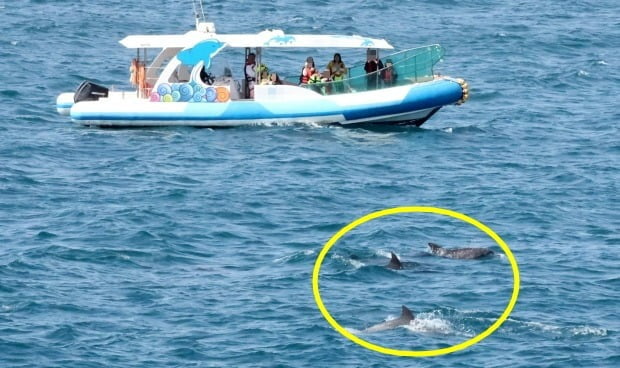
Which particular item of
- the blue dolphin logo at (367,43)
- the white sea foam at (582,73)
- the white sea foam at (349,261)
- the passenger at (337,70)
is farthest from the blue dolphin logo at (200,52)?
the white sea foam at (582,73)

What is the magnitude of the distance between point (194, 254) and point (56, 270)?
392 centimetres

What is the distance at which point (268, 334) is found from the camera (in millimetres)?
40688

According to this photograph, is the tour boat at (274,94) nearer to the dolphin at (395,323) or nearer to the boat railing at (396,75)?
the boat railing at (396,75)

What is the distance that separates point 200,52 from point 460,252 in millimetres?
16665

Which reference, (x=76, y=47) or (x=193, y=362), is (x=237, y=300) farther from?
(x=76, y=47)

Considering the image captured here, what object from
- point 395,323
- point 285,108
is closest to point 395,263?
point 395,323

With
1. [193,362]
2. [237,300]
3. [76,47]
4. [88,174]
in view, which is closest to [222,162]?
[88,174]

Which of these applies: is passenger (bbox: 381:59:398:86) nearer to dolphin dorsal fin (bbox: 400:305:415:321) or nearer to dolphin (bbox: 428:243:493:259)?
dolphin (bbox: 428:243:493:259)

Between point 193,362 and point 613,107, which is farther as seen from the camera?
point 613,107

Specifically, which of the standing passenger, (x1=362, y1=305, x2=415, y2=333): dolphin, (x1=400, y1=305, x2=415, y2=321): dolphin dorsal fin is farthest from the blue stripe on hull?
(x1=400, y1=305, x2=415, y2=321): dolphin dorsal fin

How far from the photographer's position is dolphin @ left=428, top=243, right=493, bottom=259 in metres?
47.3

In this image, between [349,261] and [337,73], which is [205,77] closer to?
[337,73]

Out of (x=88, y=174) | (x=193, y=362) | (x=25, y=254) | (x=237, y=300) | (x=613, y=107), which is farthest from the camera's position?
(x=613, y=107)

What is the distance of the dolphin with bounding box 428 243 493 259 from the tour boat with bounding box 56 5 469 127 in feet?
44.4
